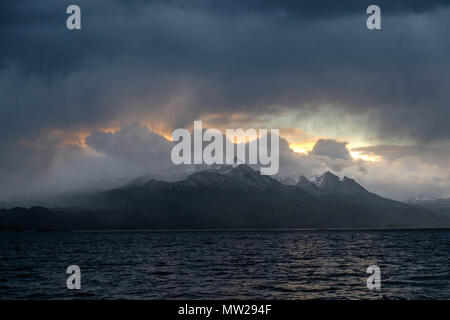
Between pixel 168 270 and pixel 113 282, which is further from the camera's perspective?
pixel 168 270

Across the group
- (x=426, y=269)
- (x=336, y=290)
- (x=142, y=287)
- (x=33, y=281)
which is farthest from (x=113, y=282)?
(x=426, y=269)

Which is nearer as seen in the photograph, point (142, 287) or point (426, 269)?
point (142, 287)

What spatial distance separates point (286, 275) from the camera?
59.8 m
